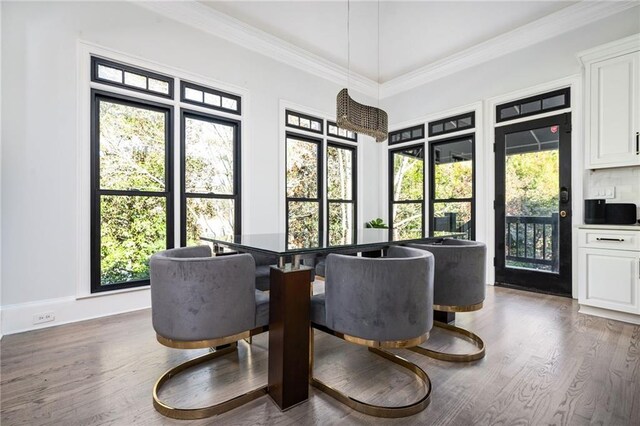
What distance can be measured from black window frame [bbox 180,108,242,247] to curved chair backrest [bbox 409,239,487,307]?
8.92 ft

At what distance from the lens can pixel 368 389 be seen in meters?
1.72

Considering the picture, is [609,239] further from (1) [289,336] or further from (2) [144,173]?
(2) [144,173]

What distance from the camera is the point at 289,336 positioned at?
1.53 metres

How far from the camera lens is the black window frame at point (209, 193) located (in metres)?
3.56

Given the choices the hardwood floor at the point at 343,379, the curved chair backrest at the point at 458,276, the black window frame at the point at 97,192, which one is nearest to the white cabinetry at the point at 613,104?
the hardwood floor at the point at 343,379

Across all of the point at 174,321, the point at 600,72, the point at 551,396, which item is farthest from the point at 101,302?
the point at 600,72

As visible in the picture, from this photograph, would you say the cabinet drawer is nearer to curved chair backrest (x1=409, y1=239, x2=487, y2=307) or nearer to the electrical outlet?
curved chair backrest (x1=409, y1=239, x2=487, y2=307)

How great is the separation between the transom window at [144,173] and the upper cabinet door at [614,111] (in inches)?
159

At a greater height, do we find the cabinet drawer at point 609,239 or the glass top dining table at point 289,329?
the cabinet drawer at point 609,239

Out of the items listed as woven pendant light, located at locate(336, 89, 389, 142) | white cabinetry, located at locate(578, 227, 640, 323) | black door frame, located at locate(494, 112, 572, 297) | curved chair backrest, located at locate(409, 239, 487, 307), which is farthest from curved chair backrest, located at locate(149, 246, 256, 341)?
black door frame, located at locate(494, 112, 572, 297)

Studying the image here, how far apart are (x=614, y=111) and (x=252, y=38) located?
4161 mm

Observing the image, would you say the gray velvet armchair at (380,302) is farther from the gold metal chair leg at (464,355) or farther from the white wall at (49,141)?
the white wall at (49,141)

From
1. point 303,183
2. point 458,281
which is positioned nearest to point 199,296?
point 458,281

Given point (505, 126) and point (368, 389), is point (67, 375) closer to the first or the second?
point (368, 389)
